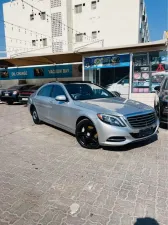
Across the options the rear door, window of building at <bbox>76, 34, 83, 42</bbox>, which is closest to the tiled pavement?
the rear door

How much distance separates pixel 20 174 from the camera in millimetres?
3498

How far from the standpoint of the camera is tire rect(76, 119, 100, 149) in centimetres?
445

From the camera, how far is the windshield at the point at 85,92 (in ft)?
17.3

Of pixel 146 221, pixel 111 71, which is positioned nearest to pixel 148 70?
pixel 111 71

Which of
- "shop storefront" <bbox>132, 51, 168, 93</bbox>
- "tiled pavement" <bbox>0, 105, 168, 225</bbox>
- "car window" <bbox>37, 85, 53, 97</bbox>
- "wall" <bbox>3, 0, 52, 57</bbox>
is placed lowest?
"tiled pavement" <bbox>0, 105, 168, 225</bbox>

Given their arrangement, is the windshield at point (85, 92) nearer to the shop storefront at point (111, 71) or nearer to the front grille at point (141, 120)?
the front grille at point (141, 120)

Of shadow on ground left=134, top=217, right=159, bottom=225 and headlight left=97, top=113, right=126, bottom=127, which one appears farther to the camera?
headlight left=97, top=113, right=126, bottom=127

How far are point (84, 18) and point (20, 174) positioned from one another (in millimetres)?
26434

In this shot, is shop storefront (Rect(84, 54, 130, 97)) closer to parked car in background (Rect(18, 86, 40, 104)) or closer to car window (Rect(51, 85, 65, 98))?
parked car in background (Rect(18, 86, 40, 104))

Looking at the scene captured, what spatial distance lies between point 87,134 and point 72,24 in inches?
1015

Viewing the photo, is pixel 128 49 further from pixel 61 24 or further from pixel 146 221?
pixel 61 24

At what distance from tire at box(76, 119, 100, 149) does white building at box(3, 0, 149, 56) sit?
1818cm

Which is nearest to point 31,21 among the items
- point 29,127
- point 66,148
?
point 29,127

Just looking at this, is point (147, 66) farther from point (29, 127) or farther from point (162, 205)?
point (162, 205)
